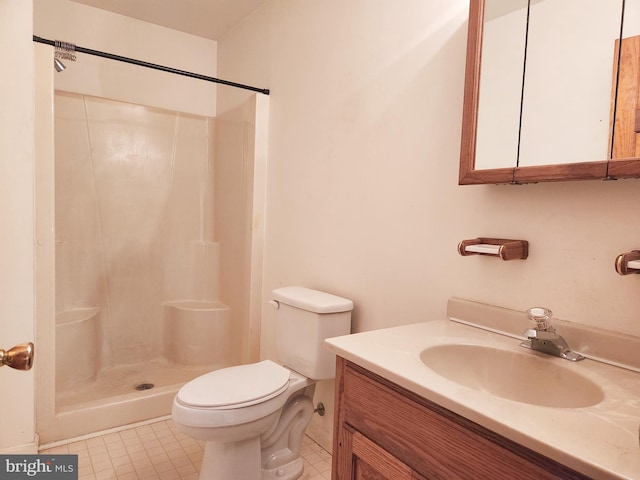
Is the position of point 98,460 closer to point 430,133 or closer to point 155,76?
point 430,133

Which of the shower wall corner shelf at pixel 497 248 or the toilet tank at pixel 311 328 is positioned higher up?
the shower wall corner shelf at pixel 497 248

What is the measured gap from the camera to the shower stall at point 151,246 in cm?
234

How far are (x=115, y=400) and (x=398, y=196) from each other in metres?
1.74

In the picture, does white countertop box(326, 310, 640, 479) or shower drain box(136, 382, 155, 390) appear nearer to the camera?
white countertop box(326, 310, 640, 479)

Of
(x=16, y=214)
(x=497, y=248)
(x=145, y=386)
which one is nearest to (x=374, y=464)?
(x=497, y=248)

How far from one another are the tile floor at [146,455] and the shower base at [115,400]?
0.19ft

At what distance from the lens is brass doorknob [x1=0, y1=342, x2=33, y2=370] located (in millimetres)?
676

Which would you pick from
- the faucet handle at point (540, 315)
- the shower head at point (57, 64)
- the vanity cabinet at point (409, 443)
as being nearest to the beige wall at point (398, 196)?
the faucet handle at point (540, 315)

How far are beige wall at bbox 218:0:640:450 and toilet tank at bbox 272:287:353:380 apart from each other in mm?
99

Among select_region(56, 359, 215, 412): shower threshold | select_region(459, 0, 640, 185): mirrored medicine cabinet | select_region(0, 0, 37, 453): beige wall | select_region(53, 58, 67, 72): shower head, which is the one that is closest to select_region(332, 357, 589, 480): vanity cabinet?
select_region(459, 0, 640, 185): mirrored medicine cabinet

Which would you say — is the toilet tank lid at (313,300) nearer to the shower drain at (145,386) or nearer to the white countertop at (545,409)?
the white countertop at (545,409)

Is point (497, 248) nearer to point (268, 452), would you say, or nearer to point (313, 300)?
point (313, 300)

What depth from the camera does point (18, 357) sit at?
0.68 m

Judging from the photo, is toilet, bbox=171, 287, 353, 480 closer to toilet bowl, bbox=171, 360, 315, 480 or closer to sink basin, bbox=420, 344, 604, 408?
toilet bowl, bbox=171, 360, 315, 480
